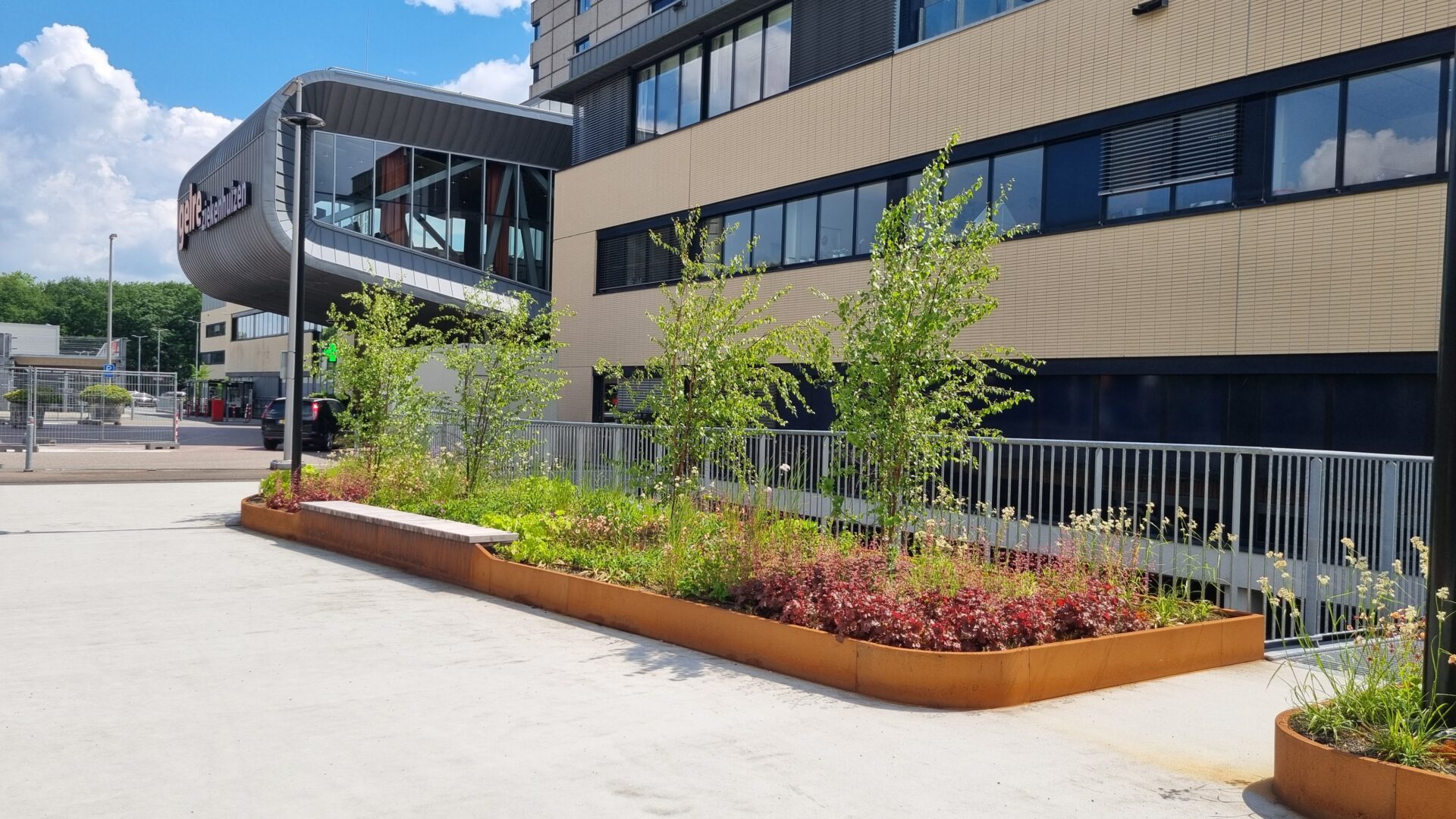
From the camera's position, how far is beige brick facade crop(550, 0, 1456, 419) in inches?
500

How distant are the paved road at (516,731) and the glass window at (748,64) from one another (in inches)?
633

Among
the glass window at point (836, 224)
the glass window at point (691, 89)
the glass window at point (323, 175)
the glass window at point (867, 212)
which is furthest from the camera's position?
the glass window at point (323, 175)

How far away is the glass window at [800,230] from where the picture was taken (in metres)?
21.1

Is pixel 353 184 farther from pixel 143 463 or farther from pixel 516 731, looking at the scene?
pixel 516 731

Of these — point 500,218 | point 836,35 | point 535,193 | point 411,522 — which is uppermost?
point 535,193

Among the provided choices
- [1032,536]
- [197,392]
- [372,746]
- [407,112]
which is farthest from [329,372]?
[197,392]

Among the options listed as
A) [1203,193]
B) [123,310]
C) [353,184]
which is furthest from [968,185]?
[123,310]

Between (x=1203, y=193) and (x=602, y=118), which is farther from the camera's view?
(x=602, y=118)

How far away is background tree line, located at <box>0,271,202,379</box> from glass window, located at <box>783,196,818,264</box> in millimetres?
117841

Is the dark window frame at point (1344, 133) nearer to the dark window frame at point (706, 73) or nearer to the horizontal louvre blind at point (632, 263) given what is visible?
the dark window frame at point (706, 73)

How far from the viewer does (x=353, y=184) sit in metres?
36.2

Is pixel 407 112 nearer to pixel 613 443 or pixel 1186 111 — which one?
pixel 613 443

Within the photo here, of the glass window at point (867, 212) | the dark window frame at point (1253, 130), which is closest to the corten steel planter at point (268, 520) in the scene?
the glass window at point (867, 212)

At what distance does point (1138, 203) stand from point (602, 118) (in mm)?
16139
